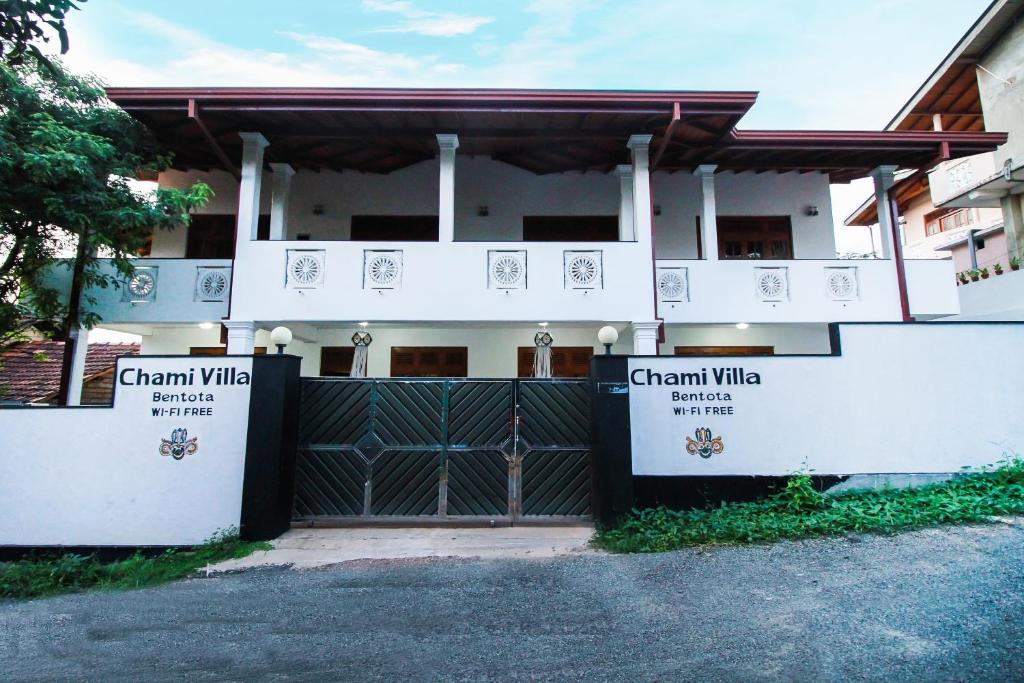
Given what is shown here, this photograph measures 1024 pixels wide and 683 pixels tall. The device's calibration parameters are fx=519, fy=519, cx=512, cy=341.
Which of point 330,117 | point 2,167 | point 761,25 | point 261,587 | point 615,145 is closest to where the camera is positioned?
point 261,587

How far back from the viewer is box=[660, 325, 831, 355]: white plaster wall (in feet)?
37.4

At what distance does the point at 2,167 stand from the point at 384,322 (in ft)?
18.6

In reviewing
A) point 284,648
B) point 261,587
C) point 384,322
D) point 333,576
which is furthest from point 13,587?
point 384,322

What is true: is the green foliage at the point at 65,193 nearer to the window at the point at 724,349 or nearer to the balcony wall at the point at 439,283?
the balcony wall at the point at 439,283

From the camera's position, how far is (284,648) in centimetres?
326

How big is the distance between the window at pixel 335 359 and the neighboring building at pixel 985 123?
11.9m

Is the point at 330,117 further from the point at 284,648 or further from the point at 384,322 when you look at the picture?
the point at 284,648

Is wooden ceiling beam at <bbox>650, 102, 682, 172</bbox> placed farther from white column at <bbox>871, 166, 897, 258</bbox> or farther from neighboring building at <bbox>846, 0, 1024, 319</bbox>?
neighboring building at <bbox>846, 0, 1024, 319</bbox>

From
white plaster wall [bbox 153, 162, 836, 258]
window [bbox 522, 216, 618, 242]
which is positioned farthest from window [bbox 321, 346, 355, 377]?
window [bbox 522, 216, 618, 242]

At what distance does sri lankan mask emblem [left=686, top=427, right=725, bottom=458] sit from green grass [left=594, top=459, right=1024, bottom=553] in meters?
0.59

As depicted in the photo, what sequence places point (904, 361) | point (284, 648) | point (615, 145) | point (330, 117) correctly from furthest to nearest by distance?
1. point (615, 145)
2. point (330, 117)
3. point (904, 361)
4. point (284, 648)

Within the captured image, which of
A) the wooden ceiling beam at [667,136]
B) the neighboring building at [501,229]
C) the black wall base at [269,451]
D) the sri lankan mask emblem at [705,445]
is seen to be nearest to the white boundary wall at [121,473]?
the black wall base at [269,451]

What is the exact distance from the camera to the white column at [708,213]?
9945mm

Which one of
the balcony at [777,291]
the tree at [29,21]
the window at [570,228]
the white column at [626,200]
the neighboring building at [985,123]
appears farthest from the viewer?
the neighboring building at [985,123]
